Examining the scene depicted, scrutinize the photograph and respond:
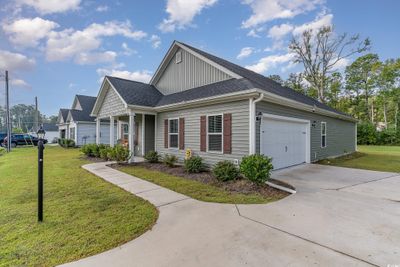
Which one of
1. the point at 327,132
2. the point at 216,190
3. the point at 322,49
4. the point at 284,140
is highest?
the point at 322,49

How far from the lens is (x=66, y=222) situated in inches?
151

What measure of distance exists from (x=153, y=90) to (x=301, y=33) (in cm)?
2276

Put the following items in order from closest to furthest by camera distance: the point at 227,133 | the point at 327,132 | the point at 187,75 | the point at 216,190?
the point at 216,190 < the point at 227,133 < the point at 187,75 < the point at 327,132

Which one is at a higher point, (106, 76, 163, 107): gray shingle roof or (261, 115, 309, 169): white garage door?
(106, 76, 163, 107): gray shingle roof

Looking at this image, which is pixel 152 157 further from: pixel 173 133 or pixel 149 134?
pixel 149 134

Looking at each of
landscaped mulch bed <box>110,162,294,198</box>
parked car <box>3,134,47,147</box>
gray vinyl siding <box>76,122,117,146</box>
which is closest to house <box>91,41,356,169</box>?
landscaped mulch bed <box>110,162,294,198</box>

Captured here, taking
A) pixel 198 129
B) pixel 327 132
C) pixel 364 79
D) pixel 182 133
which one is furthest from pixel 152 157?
pixel 364 79

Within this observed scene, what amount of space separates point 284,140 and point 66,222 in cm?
820

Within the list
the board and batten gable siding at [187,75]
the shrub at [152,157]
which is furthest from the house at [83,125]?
the shrub at [152,157]

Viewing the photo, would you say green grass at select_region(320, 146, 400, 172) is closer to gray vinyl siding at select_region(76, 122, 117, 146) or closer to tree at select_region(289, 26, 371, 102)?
tree at select_region(289, 26, 371, 102)

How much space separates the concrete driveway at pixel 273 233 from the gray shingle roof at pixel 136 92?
6479mm

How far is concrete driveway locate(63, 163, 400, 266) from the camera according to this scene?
270cm

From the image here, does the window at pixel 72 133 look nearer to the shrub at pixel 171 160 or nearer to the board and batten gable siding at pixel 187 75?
the board and batten gable siding at pixel 187 75

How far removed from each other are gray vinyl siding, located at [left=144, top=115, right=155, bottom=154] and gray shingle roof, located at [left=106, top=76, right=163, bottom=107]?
124 cm
